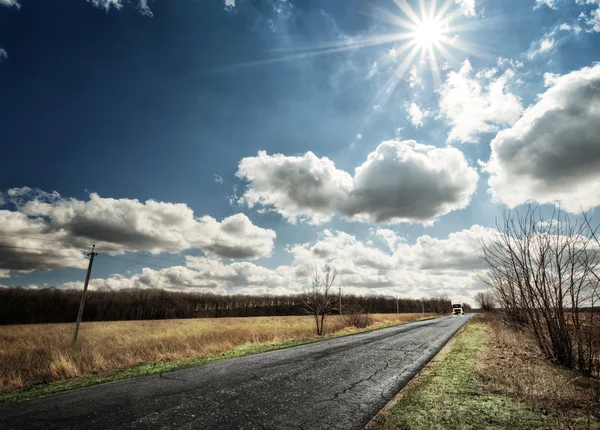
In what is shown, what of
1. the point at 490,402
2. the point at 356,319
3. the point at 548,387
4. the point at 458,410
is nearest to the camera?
the point at 458,410

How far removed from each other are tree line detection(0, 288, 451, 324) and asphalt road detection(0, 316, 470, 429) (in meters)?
37.2

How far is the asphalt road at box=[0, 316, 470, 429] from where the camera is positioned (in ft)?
15.1

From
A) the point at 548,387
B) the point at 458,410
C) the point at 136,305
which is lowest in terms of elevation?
the point at 136,305

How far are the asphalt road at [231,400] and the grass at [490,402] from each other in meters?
0.60

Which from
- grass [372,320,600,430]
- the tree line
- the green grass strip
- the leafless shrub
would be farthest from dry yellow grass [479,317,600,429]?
the tree line

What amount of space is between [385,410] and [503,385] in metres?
2.72

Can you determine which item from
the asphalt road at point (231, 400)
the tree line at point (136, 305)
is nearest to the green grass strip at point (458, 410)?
the asphalt road at point (231, 400)

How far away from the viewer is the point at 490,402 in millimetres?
4828

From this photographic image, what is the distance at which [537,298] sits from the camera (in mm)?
7500

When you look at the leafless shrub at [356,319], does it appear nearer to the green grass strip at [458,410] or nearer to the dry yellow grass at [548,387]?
the dry yellow grass at [548,387]

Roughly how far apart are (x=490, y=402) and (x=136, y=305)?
10184cm

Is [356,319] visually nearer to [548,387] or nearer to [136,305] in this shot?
[548,387]

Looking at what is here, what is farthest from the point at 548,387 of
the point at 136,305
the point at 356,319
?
the point at 136,305

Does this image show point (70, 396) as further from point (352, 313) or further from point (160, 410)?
point (352, 313)
